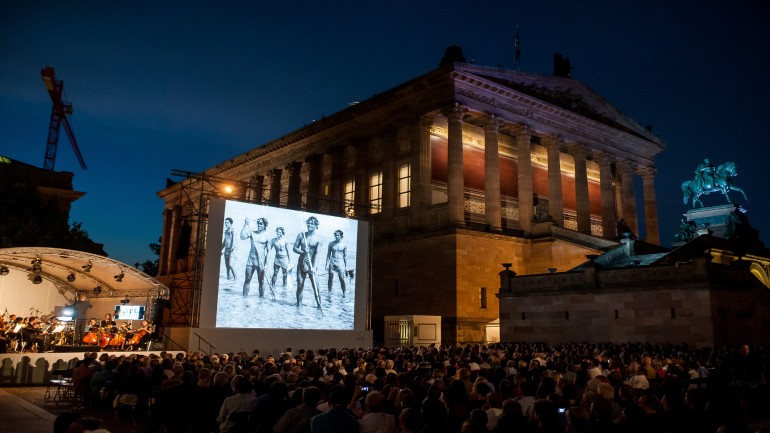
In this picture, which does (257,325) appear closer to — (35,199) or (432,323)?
(432,323)

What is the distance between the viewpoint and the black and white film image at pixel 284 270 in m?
24.3

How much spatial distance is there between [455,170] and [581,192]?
1127cm

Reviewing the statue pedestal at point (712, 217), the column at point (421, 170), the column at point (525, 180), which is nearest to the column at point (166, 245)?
the column at point (421, 170)

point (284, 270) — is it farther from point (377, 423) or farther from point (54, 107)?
point (54, 107)

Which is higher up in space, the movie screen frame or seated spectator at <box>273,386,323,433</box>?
the movie screen frame

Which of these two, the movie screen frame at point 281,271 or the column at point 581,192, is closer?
the movie screen frame at point 281,271

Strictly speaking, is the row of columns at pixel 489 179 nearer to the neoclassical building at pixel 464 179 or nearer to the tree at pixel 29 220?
the neoclassical building at pixel 464 179

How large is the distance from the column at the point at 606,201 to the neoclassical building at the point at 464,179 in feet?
0.33

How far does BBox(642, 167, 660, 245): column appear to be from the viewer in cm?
4647

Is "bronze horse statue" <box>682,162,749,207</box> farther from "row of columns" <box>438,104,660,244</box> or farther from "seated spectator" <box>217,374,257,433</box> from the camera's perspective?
"seated spectator" <box>217,374,257,433</box>

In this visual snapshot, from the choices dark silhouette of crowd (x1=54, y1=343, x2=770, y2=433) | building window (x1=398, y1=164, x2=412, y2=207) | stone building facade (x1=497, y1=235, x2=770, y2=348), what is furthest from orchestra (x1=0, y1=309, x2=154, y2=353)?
building window (x1=398, y1=164, x2=412, y2=207)

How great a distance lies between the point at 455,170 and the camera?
1419 inches

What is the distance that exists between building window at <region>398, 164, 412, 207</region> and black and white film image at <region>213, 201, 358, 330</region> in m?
13.0

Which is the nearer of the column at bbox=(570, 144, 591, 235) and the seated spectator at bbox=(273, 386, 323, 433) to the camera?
the seated spectator at bbox=(273, 386, 323, 433)
